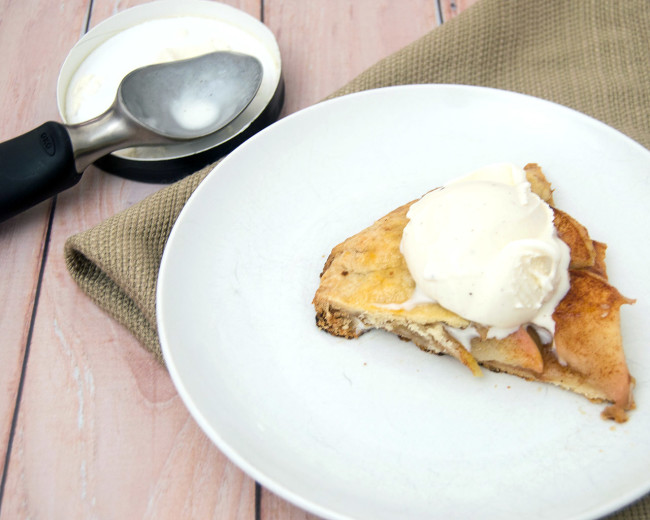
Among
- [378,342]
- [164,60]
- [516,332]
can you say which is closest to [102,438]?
[378,342]

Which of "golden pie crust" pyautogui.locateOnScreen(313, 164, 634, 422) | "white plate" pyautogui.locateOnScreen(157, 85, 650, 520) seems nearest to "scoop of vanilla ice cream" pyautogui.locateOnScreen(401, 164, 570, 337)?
"golden pie crust" pyautogui.locateOnScreen(313, 164, 634, 422)

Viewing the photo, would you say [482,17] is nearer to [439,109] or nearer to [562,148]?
[439,109]

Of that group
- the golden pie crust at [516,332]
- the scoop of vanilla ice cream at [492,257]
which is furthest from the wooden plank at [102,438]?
the scoop of vanilla ice cream at [492,257]

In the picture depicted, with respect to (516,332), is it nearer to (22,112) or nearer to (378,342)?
(378,342)

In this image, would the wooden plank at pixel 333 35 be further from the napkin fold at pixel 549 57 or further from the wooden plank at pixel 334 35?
the napkin fold at pixel 549 57

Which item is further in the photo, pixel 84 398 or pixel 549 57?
pixel 549 57

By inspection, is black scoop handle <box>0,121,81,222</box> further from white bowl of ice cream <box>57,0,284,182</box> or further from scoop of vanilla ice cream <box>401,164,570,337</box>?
scoop of vanilla ice cream <box>401,164,570,337</box>

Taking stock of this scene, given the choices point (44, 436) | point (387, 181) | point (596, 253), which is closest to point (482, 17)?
point (387, 181)
